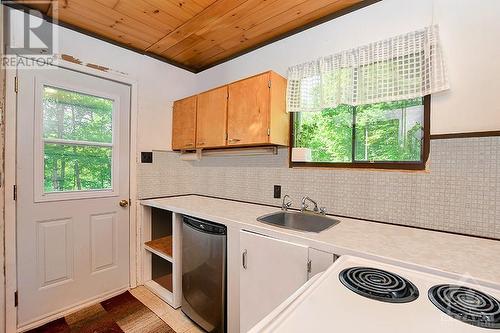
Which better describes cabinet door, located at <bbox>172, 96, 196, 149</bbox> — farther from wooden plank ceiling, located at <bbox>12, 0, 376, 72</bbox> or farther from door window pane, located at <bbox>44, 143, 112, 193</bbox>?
door window pane, located at <bbox>44, 143, 112, 193</bbox>

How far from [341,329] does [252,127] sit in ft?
5.09

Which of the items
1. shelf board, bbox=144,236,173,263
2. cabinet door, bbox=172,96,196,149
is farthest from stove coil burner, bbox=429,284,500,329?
cabinet door, bbox=172,96,196,149

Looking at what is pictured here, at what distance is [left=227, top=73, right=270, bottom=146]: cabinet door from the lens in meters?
1.87

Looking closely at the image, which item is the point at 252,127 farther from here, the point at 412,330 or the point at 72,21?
the point at 72,21

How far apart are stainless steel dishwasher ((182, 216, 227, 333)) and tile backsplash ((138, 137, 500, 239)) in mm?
671

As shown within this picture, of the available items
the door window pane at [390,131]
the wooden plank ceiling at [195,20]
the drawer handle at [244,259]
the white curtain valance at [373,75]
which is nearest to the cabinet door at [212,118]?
the wooden plank ceiling at [195,20]

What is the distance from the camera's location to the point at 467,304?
699 millimetres

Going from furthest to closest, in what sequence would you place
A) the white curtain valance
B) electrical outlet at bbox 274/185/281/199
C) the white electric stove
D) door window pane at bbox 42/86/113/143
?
electrical outlet at bbox 274/185/281/199
door window pane at bbox 42/86/113/143
the white curtain valance
the white electric stove

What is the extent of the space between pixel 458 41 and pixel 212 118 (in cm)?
184

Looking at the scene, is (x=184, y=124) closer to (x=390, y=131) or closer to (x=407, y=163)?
(x=390, y=131)

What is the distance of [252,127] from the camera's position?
6.33ft

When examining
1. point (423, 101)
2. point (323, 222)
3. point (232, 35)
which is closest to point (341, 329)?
point (323, 222)

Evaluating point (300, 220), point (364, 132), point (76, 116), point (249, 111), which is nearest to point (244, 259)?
point (300, 220)

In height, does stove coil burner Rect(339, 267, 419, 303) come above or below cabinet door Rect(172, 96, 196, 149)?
below
